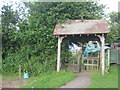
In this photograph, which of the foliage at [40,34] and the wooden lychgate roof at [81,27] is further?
the foliage at [40,34]

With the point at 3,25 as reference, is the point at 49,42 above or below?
below

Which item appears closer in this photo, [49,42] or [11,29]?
[49,42]

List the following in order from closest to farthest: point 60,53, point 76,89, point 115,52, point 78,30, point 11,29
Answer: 1. point 76,89
2. point 78,30
3. point 60,53
4. point 11,29
5. point 115,52

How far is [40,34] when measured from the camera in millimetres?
11562

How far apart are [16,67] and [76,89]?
6218 millimetres

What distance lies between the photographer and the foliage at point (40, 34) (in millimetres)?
11500

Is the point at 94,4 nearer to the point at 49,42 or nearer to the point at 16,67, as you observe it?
the point at 49,42

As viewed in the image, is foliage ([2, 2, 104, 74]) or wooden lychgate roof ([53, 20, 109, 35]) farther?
foliage ([2, 2, 104, 74])

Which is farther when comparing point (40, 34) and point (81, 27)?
point (40, 34)

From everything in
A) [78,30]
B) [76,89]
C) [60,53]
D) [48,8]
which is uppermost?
[48,8]

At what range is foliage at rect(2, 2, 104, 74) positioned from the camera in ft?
37.7

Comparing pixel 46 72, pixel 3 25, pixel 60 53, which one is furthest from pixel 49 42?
pixel 3 25

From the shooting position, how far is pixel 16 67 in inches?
472

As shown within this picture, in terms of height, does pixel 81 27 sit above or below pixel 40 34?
above
